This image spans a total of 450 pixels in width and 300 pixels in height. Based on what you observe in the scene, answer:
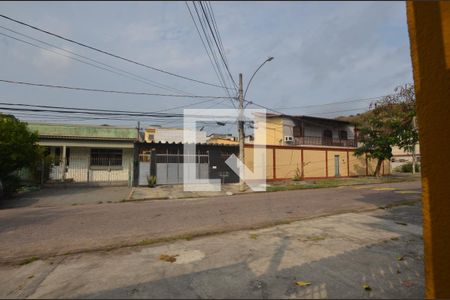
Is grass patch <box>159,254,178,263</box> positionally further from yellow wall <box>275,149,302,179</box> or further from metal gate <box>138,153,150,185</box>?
yellow wall <box>275,149,302,179</box>

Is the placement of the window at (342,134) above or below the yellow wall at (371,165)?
above

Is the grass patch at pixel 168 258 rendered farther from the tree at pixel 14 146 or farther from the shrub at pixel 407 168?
the shrub at pixel 407 168

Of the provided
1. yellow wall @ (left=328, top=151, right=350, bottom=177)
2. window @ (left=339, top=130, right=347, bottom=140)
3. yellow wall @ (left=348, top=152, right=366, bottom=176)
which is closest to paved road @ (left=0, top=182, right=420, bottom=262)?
→ yellow wall @ (left=328, top=151, right=350, bottom=177)

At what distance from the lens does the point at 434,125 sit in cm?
296

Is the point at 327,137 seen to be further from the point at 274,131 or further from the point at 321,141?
the point at 274,131

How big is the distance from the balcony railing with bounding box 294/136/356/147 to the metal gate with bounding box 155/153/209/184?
1372cm

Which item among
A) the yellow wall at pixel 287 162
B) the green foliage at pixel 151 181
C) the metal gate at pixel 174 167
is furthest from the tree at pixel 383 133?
the green foliage at pixel 151 181

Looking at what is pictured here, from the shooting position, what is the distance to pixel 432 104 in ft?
9.82

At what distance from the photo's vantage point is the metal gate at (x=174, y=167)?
20516mm

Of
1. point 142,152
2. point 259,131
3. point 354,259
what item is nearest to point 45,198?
point 142,152

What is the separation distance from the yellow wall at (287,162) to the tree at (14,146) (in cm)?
1709

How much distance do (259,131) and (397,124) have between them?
43.1 feet

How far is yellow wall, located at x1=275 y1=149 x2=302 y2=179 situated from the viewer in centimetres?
2480

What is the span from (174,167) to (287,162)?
9932mm
